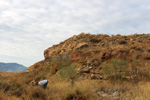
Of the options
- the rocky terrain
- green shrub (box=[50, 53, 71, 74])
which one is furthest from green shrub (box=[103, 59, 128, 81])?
green shrub (box=[50, 53, 71, 74])

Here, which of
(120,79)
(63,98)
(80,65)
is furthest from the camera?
(80,65)

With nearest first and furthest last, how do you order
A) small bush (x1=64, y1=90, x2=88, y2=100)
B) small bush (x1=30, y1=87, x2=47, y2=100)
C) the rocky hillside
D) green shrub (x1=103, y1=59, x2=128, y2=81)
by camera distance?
small bush (x1=64, y1=90, x2=88, y2=100), small bush (x1=30, y1=87, x2=47, y2=100), green shrub (x1=103, y1=59, x2=128, y2=81), the rocky hillside

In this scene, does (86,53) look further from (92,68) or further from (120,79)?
(120,79)

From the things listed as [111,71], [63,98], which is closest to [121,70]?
[111,71]

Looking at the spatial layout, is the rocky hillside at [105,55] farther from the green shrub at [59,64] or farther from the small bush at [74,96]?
the small bush at [74,96]

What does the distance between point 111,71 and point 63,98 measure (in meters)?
4.75

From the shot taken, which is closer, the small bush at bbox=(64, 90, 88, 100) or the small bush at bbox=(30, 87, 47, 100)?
the small bush at bbox=(64, 90, 88, 100)

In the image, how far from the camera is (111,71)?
29.1 feet

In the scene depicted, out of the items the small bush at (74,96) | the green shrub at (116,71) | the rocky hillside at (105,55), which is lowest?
the small bush at (74,96)

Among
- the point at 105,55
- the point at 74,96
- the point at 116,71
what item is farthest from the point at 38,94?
the point at 105,55

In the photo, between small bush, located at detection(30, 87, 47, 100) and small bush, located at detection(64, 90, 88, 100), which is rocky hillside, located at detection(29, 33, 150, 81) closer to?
small bush, located at detection(64, 90, 88, 100)

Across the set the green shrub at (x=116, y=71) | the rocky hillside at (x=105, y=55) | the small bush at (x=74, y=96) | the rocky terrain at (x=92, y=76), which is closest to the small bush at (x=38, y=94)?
the rocky terrain at (x=92, y=76)

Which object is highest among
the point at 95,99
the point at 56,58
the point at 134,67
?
the point at 56,58

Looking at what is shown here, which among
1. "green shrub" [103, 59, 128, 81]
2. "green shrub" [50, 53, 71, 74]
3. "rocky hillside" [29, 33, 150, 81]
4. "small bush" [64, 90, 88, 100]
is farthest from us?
"green shrub" [50, 53, 71, 74]
